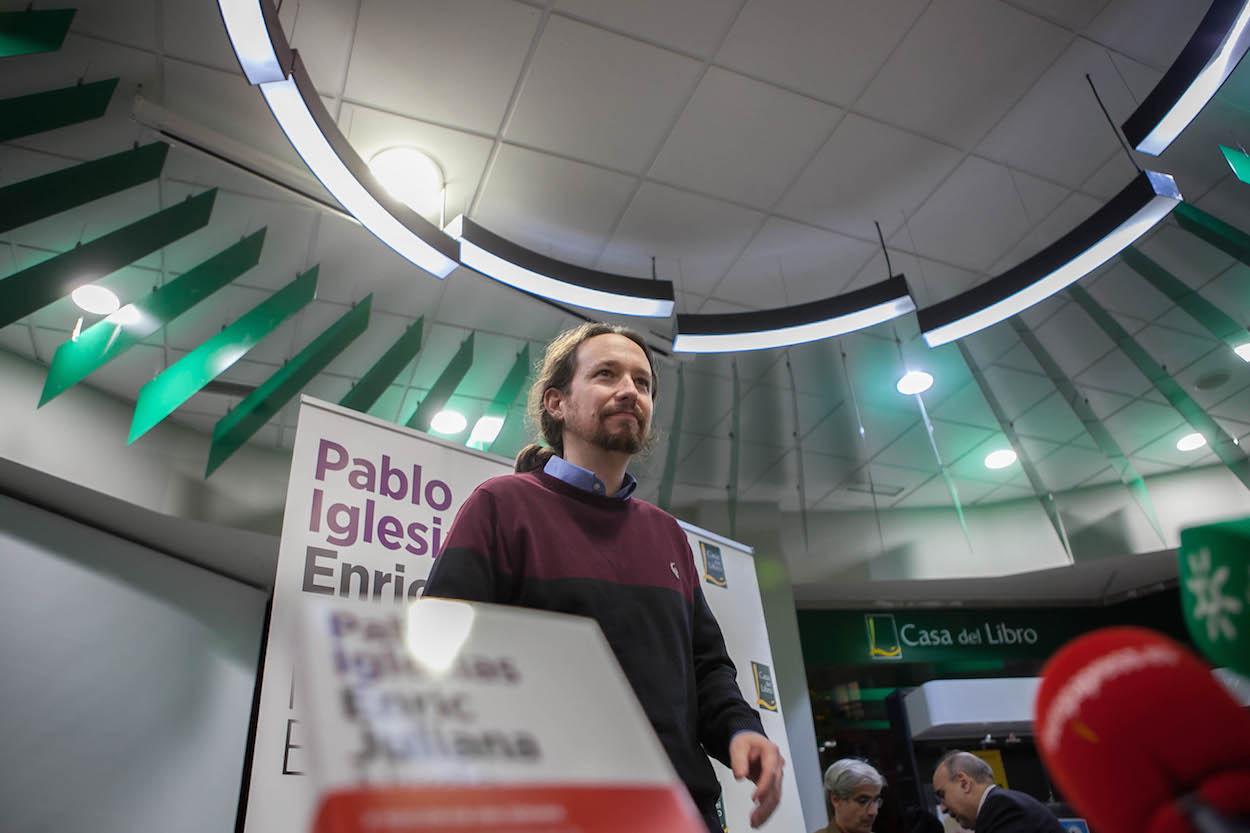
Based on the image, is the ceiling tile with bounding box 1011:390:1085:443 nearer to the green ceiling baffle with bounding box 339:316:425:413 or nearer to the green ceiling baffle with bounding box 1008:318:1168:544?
the green ceiling baffle with bounding box 1008:318:1168:544

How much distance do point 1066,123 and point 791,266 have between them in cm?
147

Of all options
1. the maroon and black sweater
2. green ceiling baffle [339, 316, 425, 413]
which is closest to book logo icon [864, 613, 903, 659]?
green ceiling baffle [339, 316, 425, 413]

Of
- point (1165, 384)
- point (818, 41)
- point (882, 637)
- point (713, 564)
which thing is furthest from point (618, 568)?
point (882, 637)

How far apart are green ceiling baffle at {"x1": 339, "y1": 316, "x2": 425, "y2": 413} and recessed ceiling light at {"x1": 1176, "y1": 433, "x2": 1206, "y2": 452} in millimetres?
6367

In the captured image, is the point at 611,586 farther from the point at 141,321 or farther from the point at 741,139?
the point at 141,321

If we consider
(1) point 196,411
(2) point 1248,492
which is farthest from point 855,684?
(1) point 196,411

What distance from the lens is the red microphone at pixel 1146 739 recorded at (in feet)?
1.04

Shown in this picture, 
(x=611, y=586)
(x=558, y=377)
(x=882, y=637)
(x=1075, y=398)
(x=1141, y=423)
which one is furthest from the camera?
(x=882, y=637)

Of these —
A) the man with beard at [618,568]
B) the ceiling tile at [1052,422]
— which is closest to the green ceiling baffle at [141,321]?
the man with beard at [618,568]

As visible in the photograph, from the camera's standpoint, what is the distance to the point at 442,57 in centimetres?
309

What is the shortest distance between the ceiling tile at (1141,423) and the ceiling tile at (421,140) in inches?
213

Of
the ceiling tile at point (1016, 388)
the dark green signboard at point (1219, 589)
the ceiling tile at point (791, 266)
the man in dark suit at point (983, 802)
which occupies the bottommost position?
the man in dark suit at point (983, 802)

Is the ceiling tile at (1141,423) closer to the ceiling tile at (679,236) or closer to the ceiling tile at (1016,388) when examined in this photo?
the ceiling tile at (1016,388)

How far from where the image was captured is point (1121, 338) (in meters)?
4.21
